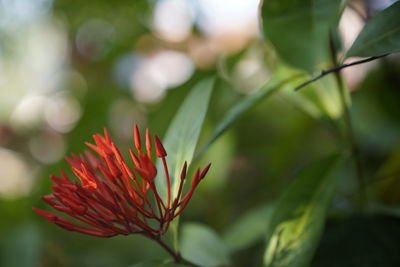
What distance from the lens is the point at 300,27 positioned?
54 centimetres

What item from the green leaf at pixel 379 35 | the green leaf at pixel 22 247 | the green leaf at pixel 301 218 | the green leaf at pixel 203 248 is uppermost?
the green leaf at pixel 379 35

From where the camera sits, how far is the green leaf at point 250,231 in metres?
0.72

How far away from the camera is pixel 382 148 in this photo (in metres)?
0.98

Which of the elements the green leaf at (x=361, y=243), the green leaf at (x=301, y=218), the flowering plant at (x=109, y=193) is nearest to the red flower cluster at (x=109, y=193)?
the flowering plant at (x=109, y=193)

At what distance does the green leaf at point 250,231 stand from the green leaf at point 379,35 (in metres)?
0.33

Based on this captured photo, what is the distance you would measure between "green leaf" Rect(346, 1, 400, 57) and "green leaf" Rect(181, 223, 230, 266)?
12.2 inches

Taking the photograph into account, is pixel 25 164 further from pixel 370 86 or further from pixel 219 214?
pixel 370 86

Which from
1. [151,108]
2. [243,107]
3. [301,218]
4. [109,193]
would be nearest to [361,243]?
[301,218]

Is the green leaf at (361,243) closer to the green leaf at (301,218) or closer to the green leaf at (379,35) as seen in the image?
the green leaf at (301,218)

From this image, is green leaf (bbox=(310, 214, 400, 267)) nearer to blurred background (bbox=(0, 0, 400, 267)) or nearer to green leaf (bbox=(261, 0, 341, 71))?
blurred background (bbox=(0, 0, 400, 267))

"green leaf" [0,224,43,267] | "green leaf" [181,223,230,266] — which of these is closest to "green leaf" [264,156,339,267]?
"green leaf" [181,223,230,266]

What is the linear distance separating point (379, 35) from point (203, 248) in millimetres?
362

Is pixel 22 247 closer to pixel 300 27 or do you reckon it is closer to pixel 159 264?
pixel 159 264

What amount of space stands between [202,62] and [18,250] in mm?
780
